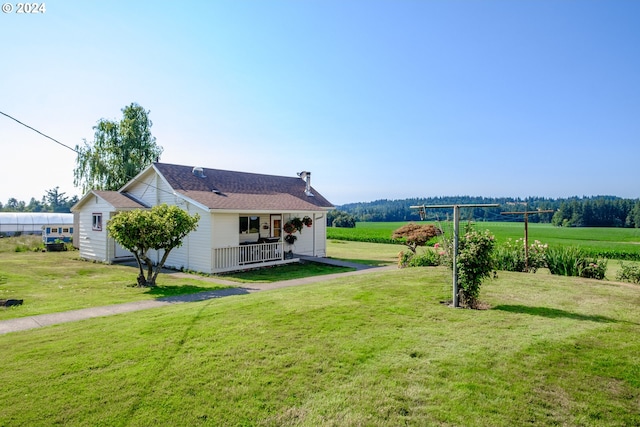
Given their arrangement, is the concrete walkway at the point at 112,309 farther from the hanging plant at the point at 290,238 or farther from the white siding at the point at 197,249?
the hanging plant at the point at 290,238

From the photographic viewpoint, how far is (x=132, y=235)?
1240 centimetres

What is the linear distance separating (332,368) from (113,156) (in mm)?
34864

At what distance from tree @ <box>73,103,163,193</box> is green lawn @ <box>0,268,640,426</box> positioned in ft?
95.6

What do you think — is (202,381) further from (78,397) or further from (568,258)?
(568,258)

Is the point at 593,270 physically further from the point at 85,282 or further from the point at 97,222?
the point at 97,222

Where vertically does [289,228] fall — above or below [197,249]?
above

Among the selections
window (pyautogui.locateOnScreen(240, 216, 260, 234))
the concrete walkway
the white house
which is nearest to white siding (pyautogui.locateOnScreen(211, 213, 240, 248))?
the white house

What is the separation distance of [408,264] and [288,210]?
6.67 metres

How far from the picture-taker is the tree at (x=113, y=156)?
1296 inches

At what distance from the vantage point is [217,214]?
53.7 ft

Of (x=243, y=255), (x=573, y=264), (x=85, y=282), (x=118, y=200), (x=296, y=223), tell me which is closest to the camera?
(x=573, y=264)

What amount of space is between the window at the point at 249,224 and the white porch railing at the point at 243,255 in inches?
78.2

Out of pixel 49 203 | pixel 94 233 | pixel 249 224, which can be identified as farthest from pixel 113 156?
pixel 49 203

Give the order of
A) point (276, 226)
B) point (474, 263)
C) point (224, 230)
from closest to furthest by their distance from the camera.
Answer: point (474, 263) < point (224, 230) < point (276, 226)
